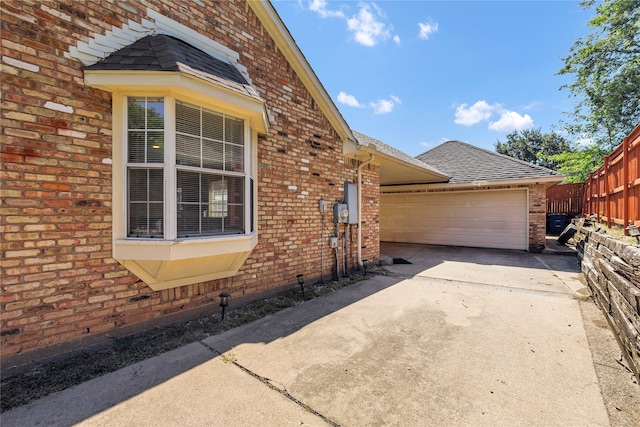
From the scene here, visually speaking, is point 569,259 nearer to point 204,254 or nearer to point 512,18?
point 512,18

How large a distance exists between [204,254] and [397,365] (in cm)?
256

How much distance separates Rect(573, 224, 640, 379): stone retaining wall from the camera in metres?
2.53

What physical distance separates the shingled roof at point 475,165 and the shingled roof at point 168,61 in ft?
31.9

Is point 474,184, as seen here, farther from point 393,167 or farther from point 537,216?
point 393,167

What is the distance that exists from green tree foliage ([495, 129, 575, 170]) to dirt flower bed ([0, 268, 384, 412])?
35187 mm

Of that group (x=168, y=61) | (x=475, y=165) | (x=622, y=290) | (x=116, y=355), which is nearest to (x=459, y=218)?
(x=475, y=165)

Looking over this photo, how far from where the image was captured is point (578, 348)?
3.09 metres

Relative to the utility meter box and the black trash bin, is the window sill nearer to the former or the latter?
the utility meter box

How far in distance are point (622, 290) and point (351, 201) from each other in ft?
14.8

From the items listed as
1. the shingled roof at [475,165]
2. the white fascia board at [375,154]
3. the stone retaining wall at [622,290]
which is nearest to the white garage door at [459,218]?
the shingled roof at [475,165]

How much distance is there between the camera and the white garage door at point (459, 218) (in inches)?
394

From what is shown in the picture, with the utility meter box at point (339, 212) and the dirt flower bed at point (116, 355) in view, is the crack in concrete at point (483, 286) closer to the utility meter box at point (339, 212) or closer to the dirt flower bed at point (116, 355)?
the utility meter box at point (339, 212)

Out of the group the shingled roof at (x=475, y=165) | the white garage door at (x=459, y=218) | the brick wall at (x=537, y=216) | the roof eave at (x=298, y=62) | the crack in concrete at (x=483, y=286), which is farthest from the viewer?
the white garage door at (x=459, y=218)

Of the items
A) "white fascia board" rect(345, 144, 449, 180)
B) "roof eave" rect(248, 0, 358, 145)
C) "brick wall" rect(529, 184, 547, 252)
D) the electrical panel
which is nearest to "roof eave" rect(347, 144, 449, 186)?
"white fascia board" rect(345, 144, 449, 180)
